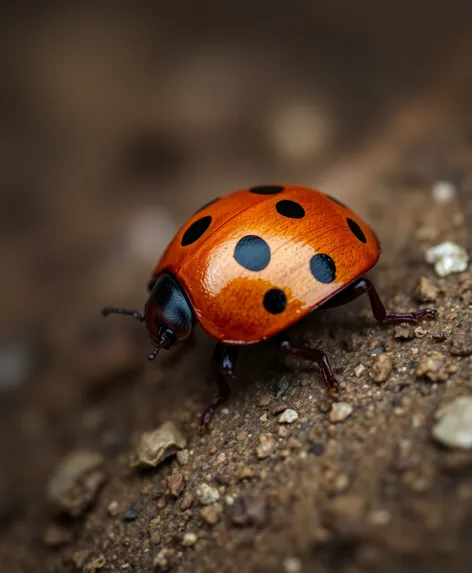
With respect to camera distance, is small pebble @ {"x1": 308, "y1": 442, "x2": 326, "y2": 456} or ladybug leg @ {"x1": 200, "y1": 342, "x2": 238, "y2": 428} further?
ladybug leg @ {"x1": 200, "y1": 342, "x2": 238, "y2": 428}

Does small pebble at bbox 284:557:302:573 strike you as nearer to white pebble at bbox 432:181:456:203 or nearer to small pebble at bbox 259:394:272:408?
small pebble at bbox 259:394:272:408

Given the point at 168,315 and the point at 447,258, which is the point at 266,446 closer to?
the point at 168,315

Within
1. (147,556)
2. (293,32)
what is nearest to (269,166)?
(293,32)

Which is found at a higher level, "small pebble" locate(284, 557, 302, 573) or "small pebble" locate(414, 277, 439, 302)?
"small pebble" locate(414, 277, 439, 302)

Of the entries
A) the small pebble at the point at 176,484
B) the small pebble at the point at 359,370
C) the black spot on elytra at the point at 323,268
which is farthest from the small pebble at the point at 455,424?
the small pebble at the point at 176,484

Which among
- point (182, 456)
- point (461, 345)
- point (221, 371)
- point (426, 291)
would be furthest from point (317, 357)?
point (182, 456)

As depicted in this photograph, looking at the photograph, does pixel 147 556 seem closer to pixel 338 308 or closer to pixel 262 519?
pixel 262 519

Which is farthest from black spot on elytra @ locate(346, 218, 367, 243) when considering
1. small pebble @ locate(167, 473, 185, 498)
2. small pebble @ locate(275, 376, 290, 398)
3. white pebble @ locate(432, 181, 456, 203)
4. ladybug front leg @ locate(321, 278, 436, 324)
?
small pebble @ locate(167, 473, 185, 498)
